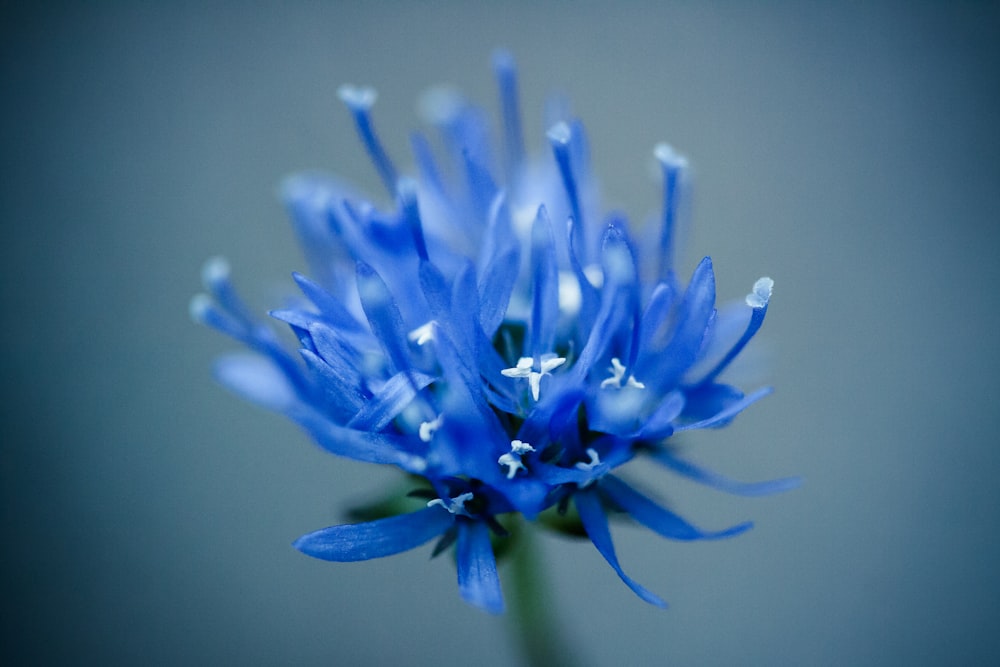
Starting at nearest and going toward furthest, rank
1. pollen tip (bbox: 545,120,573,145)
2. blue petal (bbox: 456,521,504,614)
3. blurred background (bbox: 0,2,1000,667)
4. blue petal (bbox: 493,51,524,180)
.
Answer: blue petal (bbox: 456,521,504,614), pollen tip (bbox: 545,120,573,145), blue petal (bbox: 493,51,524,180), blurred background (bbox: 0,2,1000,667)

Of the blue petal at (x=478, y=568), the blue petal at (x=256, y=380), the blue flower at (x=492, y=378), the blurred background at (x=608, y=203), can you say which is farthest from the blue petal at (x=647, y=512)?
the blurred background at (x=608, y=203)

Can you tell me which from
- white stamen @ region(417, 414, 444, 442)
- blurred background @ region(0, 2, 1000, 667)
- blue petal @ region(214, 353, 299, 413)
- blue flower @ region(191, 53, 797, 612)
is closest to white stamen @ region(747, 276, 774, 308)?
blue flower @ region(191, 53, 797, 612)

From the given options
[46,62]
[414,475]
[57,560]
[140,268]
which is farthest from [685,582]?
[46,62]

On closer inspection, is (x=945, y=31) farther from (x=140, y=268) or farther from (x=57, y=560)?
(x=57, y=560)

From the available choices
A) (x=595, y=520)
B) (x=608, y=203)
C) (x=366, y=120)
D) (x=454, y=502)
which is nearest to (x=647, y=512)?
(x=595, y=520)

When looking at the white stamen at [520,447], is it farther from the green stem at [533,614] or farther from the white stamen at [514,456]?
the green stem at [533,614]

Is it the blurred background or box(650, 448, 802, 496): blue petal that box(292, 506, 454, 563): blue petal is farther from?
the blurred background

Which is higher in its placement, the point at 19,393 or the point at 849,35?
the point at 849,35
